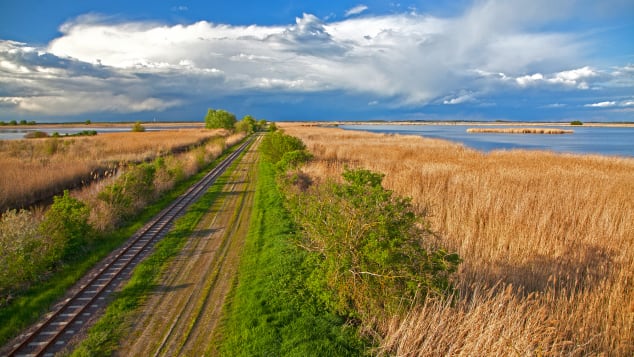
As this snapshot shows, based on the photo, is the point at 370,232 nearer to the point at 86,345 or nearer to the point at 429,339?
the point at 429,339

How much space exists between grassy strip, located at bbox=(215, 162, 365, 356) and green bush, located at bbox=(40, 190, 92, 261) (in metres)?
5.12

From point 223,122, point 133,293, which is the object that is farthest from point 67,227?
point 223,122

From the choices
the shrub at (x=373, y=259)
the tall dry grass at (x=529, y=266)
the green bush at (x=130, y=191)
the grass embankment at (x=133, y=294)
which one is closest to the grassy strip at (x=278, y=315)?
the shrub at (x=373, y=259)

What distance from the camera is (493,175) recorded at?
1803cm

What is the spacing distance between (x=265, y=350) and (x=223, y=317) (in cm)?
148

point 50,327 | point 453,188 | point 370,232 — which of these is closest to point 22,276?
point 50,327

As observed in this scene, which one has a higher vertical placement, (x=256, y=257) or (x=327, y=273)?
(x=327, y=273)

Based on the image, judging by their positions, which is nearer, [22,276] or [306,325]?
[306,325]

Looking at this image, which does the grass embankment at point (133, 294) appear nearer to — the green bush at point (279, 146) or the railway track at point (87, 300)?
the railway track at point (87, 300)

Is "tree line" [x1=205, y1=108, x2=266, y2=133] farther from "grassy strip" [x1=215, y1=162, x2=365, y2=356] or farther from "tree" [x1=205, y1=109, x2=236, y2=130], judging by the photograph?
"grassy strip" [x1=215, y1=162, x2=365, y2=356]

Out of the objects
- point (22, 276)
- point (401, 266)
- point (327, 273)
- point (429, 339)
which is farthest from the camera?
point (22, 276)

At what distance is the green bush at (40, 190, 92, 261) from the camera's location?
1004 cm

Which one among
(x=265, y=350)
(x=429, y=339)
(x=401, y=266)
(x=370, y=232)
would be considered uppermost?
(x=370, y=232)

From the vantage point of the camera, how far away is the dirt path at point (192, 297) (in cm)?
631
